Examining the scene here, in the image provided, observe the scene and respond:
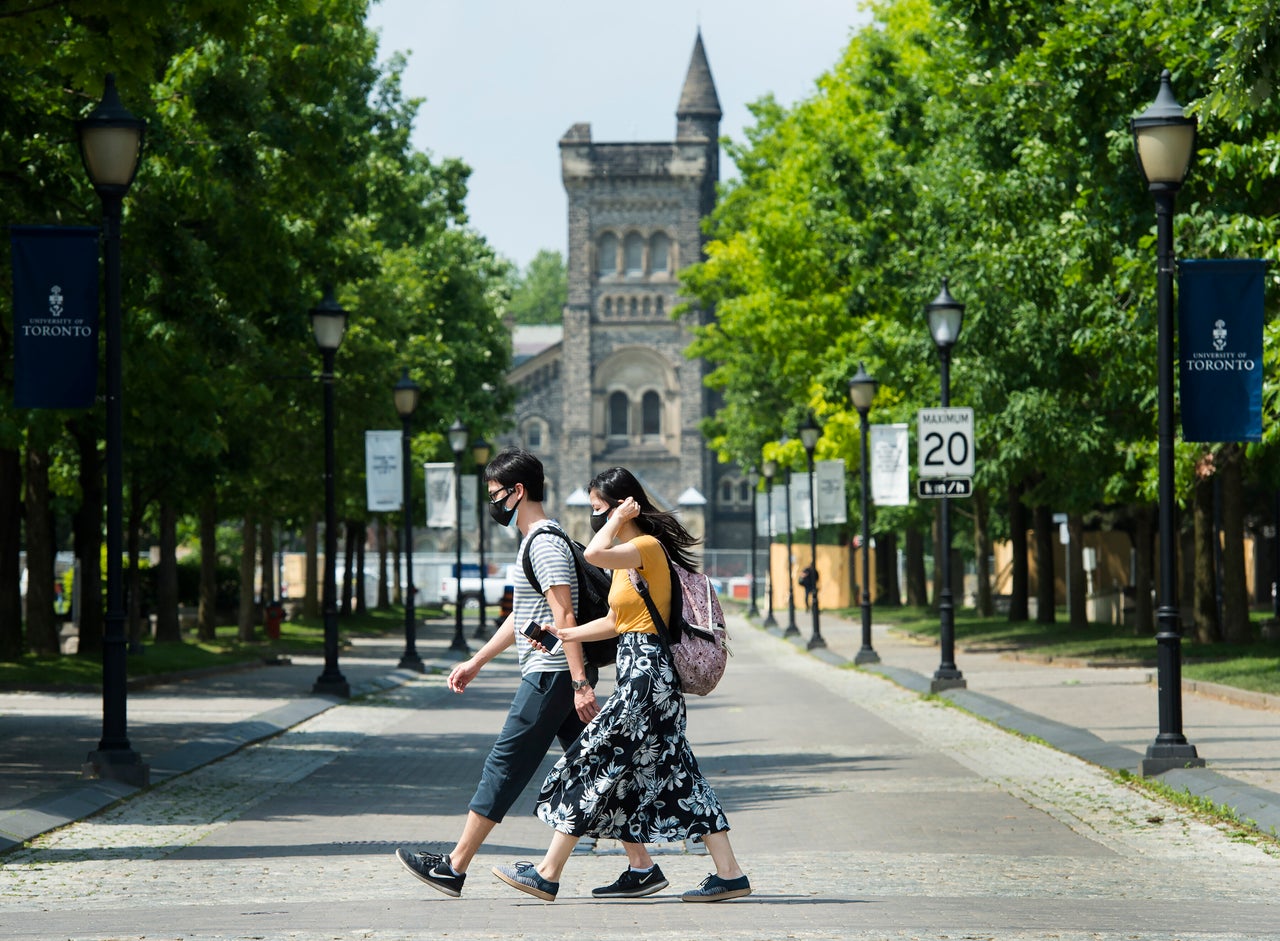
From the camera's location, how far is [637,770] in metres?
8.48

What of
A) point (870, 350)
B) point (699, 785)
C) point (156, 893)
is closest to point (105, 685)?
point (156, 893)

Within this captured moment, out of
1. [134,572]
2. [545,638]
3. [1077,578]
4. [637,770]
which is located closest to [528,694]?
[545,638]

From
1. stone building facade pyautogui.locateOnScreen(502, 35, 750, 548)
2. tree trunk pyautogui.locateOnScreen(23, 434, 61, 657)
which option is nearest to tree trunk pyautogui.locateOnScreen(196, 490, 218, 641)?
tree trunk pyautogui.locateOnScreen(23, 434, 61, 657)

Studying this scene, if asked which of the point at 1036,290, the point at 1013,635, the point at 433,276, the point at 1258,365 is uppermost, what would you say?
the point at 433,276

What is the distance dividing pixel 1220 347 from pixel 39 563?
20125 millimetres

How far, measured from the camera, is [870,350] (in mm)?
38812

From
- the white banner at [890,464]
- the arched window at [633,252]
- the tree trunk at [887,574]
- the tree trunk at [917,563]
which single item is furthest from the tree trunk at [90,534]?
the arched window at [633,252]

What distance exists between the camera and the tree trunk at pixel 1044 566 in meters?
40.7

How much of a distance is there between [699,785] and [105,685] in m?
7.28

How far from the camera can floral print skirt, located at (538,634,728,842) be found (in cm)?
846

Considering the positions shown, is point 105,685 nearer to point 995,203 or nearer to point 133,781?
point 133,781

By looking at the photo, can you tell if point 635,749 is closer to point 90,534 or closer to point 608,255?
point 90,534

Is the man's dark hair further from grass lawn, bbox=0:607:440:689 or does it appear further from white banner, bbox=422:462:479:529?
white banner, bbox=422:462:479:529

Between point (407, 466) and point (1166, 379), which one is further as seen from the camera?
point (407, 466)
